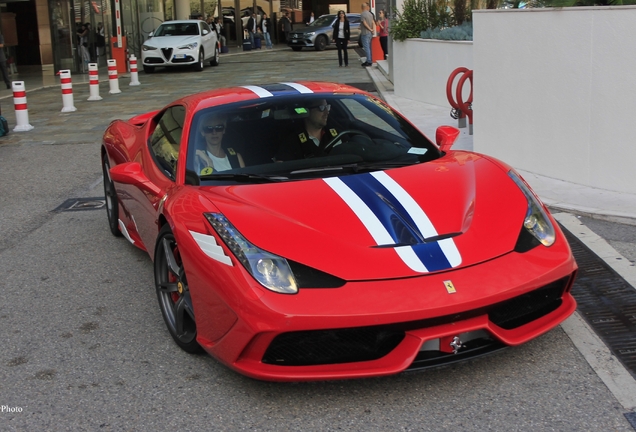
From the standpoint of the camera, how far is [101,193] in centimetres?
871

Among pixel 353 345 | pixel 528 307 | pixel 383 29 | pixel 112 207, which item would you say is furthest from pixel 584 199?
pixel 383 29

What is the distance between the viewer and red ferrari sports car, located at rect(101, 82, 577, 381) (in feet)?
11.4

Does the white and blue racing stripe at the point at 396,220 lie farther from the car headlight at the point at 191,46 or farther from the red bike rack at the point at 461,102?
the car headlight at the point at 191,46

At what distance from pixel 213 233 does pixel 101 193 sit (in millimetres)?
5201

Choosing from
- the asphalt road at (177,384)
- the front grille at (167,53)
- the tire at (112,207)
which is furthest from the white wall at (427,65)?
the front grille at (167,53)

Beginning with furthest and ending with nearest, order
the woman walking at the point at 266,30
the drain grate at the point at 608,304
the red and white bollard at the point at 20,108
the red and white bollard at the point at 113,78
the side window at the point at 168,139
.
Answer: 1. the woman walking at the point at 266,30
2. the red and white bollard at the point at 113,78
3. the red and white bollard at the point at 20,108
4. the side window at the point at 168,139
5. the drain grate at the point at 608,304

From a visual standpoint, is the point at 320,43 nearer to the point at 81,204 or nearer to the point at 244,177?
the point at 81,204

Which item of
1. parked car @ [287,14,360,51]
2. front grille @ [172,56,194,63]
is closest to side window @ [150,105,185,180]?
front grille @ [172,56,194,63]

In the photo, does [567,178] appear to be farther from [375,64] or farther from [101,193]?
[375,64]

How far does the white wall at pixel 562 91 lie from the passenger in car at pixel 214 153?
12.9 feet

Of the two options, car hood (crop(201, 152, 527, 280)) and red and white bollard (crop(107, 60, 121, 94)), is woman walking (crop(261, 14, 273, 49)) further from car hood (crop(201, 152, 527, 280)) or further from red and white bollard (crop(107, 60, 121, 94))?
car hood (crop(201, 152, 527, 280))

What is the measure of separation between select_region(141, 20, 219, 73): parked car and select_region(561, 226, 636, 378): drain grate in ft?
72.8

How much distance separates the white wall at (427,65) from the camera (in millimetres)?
14102

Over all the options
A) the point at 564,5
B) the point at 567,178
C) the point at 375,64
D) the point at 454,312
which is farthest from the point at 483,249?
the point at 375,64
